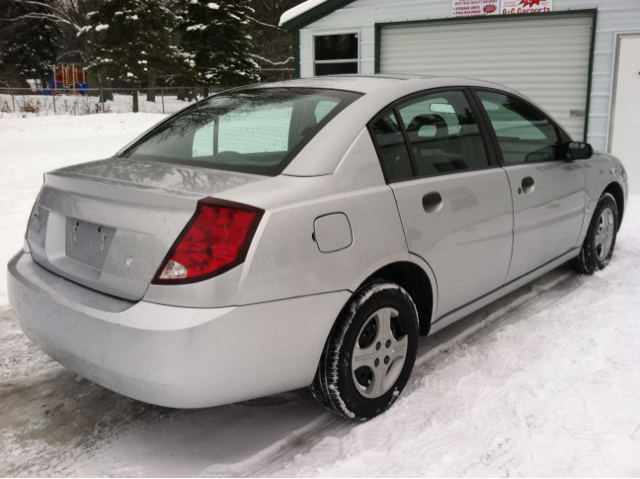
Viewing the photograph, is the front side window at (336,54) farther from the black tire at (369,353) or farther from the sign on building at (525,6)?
the black tire at (369,353)

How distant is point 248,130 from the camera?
3.27 metres

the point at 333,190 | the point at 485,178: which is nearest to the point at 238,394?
the point at 333,190

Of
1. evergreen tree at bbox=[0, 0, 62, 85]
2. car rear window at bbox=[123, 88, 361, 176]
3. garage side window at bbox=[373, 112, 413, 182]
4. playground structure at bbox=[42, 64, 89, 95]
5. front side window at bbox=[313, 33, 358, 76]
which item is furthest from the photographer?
playground structure at bbox=[42, 64, 89, 95]

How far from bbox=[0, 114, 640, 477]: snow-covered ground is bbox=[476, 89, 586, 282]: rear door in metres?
0.52

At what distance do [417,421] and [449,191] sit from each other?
117cm

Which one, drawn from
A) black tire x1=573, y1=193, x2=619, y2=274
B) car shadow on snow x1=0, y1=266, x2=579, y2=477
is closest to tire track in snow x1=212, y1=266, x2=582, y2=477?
car shadow on snow x1=0, y1=266, x2=579, y2=477

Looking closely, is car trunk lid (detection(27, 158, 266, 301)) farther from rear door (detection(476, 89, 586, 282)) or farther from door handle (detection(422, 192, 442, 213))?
rear door (detection(476, 89, 586, 282))

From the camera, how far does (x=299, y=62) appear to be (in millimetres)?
13766

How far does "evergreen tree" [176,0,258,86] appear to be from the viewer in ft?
108

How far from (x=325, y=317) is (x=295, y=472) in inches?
25.5

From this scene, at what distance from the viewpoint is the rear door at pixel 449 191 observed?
10.2ft

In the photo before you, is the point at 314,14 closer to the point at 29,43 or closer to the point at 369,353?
the point at 369,353

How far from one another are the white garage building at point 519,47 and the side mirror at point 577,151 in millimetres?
6947

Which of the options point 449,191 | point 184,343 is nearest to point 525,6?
point 449,191
